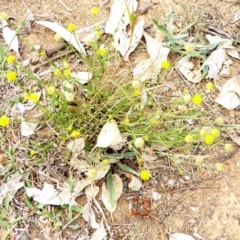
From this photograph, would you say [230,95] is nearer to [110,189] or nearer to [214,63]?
[214,63]

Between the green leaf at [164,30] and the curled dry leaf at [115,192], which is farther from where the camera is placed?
the green leaf at [164,30]

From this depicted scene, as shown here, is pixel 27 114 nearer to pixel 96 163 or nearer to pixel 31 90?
pixel 31 90

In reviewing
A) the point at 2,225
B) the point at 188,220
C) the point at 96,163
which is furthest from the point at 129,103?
the point at 2,225

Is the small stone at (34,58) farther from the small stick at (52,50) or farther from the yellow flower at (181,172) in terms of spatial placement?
the yellow flower at (181,172)

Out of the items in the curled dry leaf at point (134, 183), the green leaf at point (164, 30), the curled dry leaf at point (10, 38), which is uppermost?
the curled dry leaf at point (10, 38)

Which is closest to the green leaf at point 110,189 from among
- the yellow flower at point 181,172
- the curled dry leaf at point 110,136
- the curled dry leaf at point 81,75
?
the curled dry leaf at point 110,136

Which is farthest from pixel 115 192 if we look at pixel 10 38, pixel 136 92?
pixel 10 38
